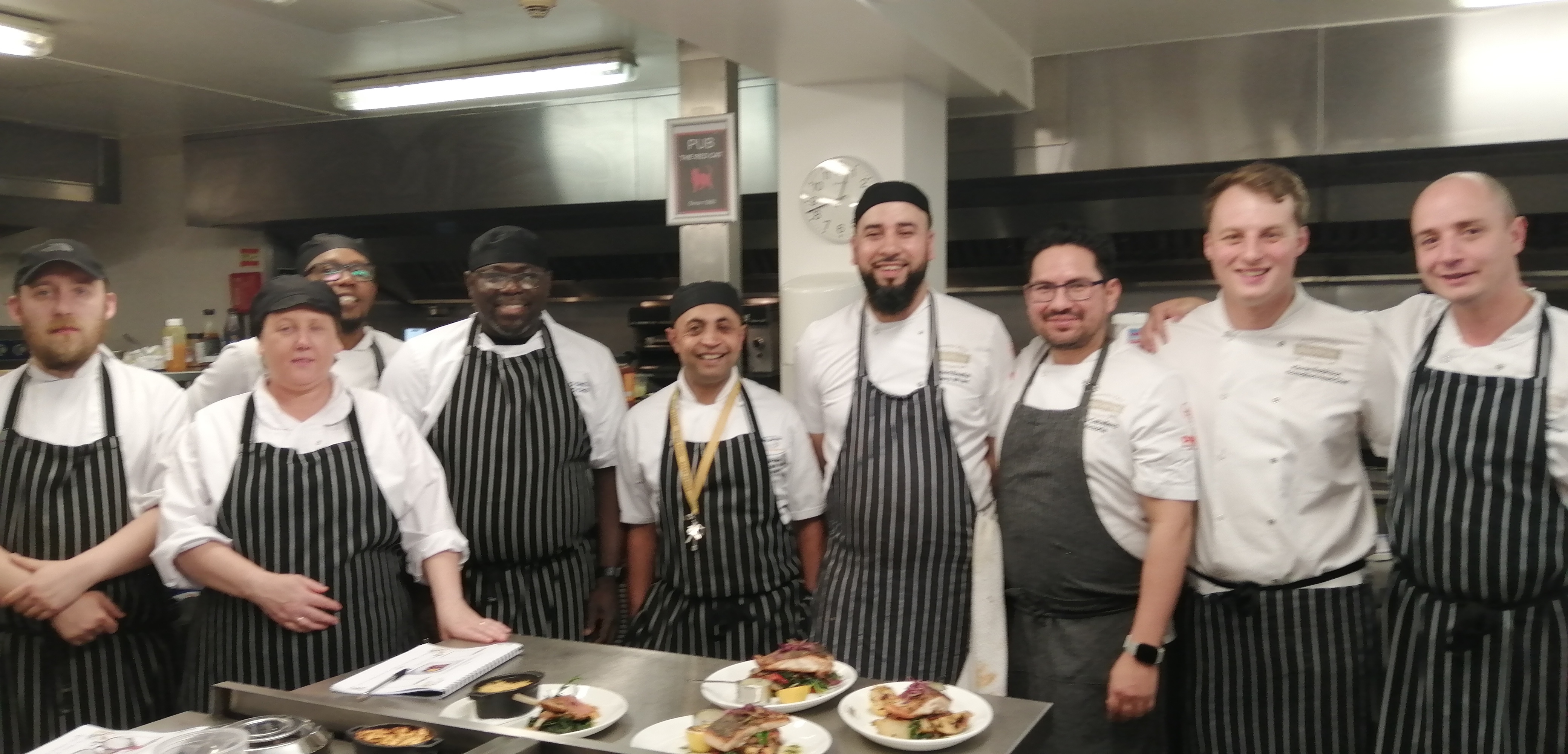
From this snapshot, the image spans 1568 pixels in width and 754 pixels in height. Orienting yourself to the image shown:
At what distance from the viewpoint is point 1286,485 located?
2.48 m

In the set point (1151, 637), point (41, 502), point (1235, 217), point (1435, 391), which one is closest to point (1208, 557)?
point (1151, 637)

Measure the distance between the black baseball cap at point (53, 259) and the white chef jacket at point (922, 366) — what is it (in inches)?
Answer: 73.8

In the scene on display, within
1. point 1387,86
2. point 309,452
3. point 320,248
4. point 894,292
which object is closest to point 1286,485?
point 894,292

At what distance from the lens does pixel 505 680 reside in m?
1.93

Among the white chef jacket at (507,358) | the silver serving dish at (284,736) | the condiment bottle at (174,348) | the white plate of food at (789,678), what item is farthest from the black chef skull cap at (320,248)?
the condiment bottle at (174,348)

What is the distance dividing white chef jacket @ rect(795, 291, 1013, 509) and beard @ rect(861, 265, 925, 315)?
0.20 feet

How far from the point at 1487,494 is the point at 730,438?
176 cm

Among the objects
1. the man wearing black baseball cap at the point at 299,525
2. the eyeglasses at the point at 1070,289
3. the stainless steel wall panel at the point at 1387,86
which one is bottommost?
the man wearing black baseball cap at the point at 299,525

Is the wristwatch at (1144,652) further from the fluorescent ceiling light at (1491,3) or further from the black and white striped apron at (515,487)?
the fluorescent ceiling light at (1491,3)

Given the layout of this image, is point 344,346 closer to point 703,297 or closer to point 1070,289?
point 703,297

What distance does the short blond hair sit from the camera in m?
2.47

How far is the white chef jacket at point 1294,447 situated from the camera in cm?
249

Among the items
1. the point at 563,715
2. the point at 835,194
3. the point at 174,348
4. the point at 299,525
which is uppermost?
the point at 835,194

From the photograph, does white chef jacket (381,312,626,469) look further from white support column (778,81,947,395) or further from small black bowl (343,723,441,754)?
small black bowl (343,723,441,754)
